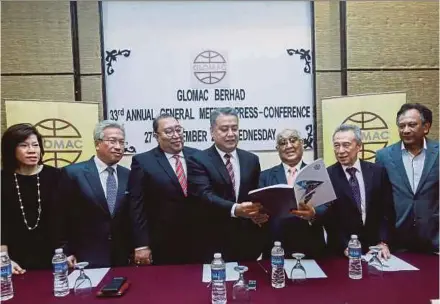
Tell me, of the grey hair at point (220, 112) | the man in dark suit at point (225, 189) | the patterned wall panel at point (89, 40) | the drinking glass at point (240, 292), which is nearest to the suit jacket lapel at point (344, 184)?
the man in dark suit at point (225, 189)

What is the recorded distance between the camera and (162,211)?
2934 mm

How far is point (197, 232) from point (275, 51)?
1420mm

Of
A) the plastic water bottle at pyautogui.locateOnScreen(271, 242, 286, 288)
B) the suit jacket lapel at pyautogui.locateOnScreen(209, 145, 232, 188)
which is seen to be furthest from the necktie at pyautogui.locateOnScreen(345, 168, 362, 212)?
the plastic water bottle at pyautogui.locateOnScreen(271, 242, 286, 288)

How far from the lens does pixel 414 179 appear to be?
297 centimetres

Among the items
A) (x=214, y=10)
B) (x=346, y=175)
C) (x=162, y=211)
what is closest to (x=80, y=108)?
(x=162, y=211)

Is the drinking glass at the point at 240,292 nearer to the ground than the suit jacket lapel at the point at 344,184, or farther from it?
nearer to the ground

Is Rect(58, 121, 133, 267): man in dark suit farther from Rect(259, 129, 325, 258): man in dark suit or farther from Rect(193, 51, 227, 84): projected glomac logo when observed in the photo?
Rect(259, 129, 325, 258): man in dark suit

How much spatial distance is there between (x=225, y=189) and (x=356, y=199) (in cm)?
94

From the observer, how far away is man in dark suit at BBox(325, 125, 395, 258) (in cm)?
295

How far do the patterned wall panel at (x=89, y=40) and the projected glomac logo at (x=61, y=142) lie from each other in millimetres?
417

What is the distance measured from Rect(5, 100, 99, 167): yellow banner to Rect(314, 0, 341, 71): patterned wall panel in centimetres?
167

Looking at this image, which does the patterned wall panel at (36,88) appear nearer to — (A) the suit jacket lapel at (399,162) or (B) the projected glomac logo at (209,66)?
(B) the projected glomac logo at (209,66)

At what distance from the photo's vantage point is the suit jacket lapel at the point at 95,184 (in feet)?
9.47

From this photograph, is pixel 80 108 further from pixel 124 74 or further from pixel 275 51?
pixel 275 51
